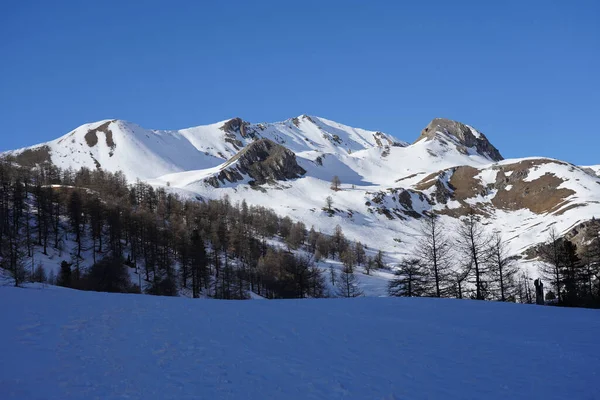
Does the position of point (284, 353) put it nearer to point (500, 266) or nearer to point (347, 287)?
point (500, 266)

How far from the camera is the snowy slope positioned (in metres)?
9.19

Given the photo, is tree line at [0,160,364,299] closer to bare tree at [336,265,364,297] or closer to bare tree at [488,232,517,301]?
bare tree at [336,265,364,297]

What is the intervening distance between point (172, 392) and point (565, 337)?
47.3ft

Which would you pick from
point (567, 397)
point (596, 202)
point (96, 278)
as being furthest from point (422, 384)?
point (596, 202)

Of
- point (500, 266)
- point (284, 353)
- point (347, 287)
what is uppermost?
point (500, 266)

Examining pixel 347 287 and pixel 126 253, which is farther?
pixel 126 253

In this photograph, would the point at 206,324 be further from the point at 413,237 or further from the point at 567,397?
the point at 413,237

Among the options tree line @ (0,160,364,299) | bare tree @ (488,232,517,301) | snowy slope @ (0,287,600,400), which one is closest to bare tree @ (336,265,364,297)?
tree line @ (0,160,364,299)

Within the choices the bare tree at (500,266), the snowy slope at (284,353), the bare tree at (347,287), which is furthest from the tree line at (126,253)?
the snowy slope at (284,353)

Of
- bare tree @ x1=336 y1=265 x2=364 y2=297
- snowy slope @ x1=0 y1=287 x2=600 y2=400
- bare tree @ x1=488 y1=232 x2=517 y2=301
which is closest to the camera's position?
snowy slope @ x1=0 y1=287 x2=600 y2=400

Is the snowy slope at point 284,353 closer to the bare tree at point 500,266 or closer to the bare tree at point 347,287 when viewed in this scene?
the bare tree at point 500,266

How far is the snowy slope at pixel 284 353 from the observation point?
9.19m

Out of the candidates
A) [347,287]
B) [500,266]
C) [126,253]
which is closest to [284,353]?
[500,266]

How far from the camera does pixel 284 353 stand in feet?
40.9
